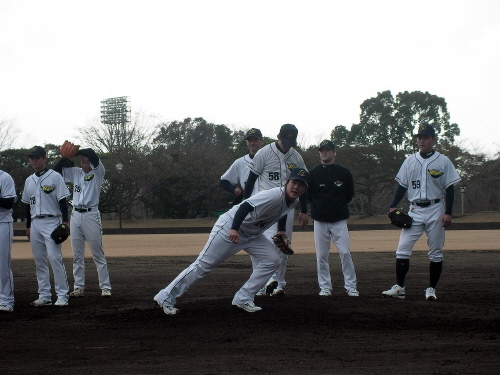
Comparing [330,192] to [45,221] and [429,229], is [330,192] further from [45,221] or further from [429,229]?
[45,221]

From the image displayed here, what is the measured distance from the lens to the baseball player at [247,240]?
6.60 meters

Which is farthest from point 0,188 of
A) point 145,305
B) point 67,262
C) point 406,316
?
point 67,262

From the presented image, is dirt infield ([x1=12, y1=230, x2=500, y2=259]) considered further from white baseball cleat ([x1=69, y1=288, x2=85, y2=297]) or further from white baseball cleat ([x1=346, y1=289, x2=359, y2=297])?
white baseball cleat ([x1=346, y1=289, x2=359, y2=297])

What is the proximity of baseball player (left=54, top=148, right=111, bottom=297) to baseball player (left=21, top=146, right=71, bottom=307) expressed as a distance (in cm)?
79

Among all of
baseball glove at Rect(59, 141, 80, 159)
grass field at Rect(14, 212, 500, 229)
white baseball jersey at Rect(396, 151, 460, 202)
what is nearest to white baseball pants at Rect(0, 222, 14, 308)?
baseball glove at Rect(59, 141, 80, 159)

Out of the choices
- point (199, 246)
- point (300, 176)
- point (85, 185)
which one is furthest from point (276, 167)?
point (199, 246)

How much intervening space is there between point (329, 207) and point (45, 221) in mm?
3773

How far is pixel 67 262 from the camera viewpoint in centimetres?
1608

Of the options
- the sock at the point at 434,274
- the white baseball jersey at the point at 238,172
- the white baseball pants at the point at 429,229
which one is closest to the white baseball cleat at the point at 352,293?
the white baseball pants at the point at 429,229

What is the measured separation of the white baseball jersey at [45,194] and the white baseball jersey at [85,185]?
0.87m

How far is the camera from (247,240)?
23.1ft

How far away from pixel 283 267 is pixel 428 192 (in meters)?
2.18

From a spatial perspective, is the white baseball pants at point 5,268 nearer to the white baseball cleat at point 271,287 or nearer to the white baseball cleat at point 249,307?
the white baseball cleat at point 249,307

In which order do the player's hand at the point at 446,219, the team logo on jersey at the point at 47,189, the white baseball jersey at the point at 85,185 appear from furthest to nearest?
the white baseball jersey at the point at 85,185
the team logo on jersey at the point at 47,189
the player's hand at the point at 446,219
